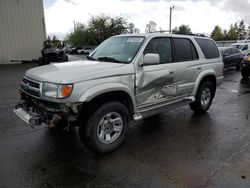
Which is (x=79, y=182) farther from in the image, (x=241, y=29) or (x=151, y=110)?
(x=241, y=29)

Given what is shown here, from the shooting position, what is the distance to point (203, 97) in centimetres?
576

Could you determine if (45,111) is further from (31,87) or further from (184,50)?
(184,50)

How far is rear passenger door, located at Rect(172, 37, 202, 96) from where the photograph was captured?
4.75 meters

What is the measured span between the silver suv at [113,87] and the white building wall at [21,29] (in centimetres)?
1640

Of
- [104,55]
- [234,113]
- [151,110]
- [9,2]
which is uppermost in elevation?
[9,2]

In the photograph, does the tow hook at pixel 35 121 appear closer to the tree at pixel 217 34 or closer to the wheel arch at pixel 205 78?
the wheel arch at pixel 205 78

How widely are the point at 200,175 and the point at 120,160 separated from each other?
3.83ft

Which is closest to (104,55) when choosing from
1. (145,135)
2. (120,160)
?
(145,135)

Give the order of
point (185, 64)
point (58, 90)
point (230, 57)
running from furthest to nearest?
point (230, 57)
point (185, 64)
point (58, 90)

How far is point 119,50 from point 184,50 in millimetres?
1522

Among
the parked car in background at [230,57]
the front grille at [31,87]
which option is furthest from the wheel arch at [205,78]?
the parked car in background at [230,57]

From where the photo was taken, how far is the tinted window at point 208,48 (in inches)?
217

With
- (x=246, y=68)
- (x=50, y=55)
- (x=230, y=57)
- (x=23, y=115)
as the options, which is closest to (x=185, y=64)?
(x=23, y=115)

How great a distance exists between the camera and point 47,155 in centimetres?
368
